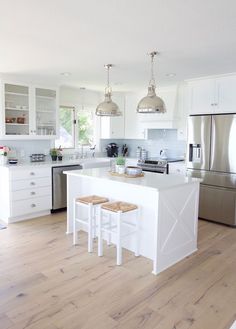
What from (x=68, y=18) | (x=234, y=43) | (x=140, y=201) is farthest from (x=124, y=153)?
(x=68, y=18)

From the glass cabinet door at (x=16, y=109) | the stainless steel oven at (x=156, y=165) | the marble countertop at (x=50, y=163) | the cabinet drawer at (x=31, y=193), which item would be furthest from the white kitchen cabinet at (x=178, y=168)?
the glass cabinet door at (x=16, y=109)

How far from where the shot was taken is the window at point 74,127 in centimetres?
584

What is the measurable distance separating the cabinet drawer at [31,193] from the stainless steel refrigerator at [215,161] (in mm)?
2515

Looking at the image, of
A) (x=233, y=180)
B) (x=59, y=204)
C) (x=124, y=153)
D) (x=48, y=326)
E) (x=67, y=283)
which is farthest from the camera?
(x=124, y=153)

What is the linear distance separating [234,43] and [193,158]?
2208 millimetres

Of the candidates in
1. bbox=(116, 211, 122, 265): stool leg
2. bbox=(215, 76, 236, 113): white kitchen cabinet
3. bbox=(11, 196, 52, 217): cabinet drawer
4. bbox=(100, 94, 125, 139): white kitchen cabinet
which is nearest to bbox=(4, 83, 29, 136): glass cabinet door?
bbox=(11, 196, 52, 217): cabinet drawer

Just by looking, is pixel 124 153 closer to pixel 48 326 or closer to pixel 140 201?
pixel 140 201

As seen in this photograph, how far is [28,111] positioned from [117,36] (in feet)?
9.04

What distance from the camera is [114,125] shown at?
632 cm

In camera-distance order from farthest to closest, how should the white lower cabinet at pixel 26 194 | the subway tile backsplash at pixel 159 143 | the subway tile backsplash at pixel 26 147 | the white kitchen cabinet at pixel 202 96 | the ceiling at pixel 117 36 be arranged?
1. the subway tile backsplash at pixel 159 143
2. the subway tile backsplash at pixel 26 147
3. the white kitchen cabinet at pixel 202 96
4. the white lower cabinet at pixel 26 194
5. the ceiling at pixel 117 36

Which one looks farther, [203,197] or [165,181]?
[203,197]

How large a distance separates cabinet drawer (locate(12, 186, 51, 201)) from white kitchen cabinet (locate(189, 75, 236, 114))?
9.45 feet

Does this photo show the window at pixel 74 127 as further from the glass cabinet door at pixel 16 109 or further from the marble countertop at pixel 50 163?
the glass cabinet door at pixel 16 109

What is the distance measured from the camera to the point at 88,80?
4930 mm
